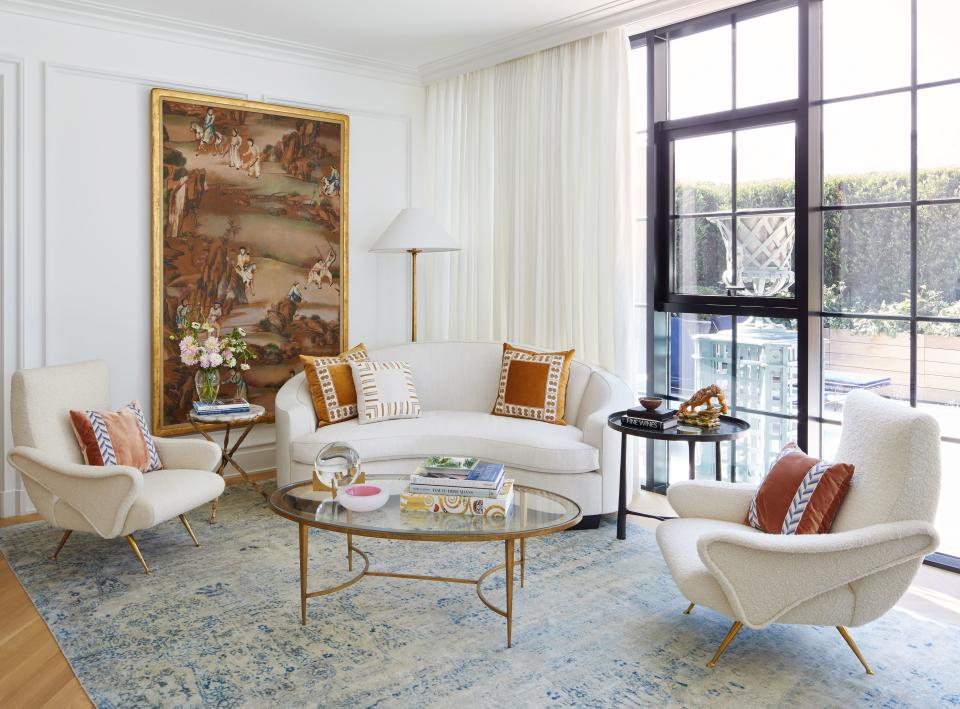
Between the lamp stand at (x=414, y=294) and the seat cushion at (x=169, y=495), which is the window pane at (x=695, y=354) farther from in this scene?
the seat cushion at (x=169, y=495)

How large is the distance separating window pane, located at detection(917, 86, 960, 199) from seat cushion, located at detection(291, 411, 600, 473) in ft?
6.80

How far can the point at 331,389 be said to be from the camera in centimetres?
475

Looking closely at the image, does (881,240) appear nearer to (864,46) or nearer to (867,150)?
(867,150)

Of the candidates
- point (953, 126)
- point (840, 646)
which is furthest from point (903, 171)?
point (840, 646)

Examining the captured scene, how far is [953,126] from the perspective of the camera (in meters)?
3.54

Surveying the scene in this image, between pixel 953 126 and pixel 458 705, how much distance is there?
329cm

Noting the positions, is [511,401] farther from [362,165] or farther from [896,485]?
[896,485]

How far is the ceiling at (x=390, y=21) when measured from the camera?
14.6ft

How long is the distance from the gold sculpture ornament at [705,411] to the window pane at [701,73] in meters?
1.71

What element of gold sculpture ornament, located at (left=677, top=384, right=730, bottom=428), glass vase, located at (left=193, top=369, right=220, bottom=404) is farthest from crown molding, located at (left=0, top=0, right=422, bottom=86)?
gold sculpture ornament, located at (left=677, top=384, right=730, bottom=428)

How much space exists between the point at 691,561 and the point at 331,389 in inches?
104

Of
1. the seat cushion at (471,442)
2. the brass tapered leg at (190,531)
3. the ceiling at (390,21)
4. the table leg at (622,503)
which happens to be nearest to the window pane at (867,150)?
the ceiling at (390,21)

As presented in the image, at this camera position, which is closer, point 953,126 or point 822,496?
point 822,496

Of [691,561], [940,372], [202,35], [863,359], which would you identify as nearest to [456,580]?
[691,561]
